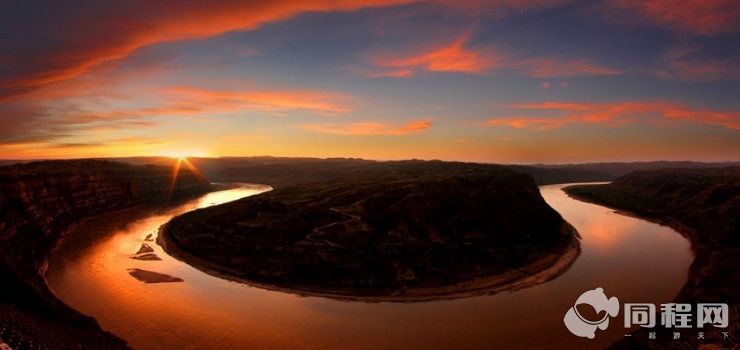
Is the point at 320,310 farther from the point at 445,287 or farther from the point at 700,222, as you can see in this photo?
the point at 700,222

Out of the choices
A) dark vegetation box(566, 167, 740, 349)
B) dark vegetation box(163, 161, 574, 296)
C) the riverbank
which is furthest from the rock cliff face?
dark vegetation box(566, 167, 740, 349)

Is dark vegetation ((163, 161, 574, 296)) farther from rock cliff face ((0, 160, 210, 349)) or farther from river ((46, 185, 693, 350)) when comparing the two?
rock cliff face ((0, 160, 210, 349))

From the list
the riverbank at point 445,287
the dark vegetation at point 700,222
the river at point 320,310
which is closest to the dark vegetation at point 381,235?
the riverbank at point 445,287

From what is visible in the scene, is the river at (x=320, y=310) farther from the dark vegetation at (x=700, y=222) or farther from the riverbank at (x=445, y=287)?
the dark vegetation at (x=700, y=222)

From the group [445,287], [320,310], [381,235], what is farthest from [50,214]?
[445,287]

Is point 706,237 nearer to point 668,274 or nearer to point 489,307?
point 668,274

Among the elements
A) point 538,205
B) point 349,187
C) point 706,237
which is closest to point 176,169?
point 349,187
